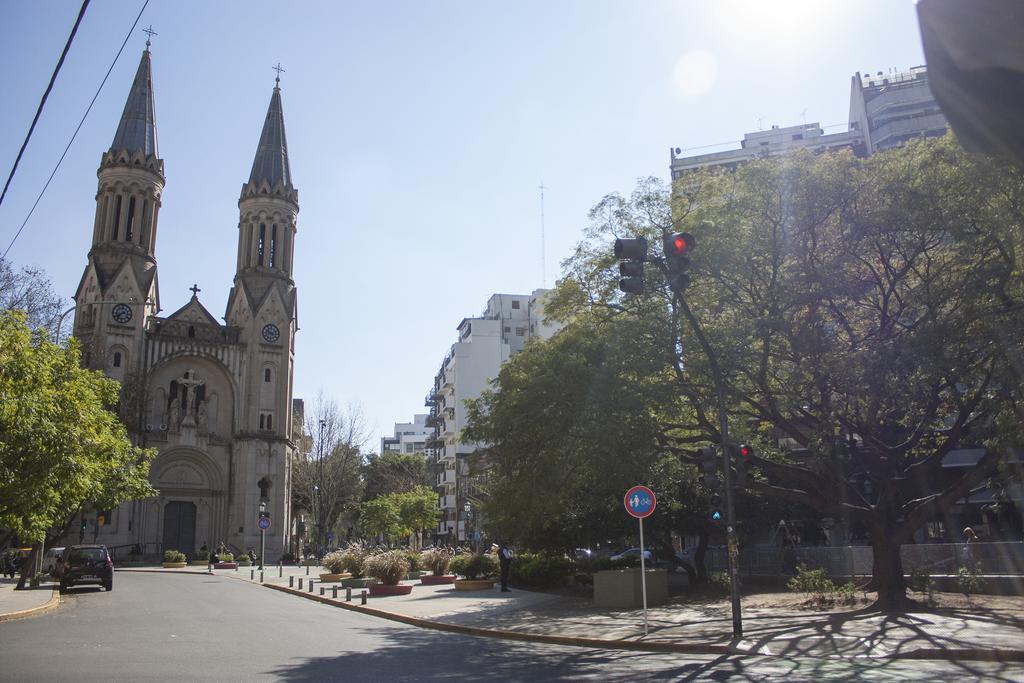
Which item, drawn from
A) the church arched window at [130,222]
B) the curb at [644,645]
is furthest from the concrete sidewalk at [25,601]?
the church arched window at [130,222]

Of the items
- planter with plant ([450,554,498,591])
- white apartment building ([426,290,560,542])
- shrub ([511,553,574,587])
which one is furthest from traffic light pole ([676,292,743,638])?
white apartment building ([426,290,560,542])

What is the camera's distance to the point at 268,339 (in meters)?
59.3

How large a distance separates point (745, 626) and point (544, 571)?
12.7 meters

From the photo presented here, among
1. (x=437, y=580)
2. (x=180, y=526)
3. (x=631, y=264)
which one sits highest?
(x=631, y=264)

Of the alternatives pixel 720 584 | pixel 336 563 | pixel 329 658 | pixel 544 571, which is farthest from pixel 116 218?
pixel 329 658

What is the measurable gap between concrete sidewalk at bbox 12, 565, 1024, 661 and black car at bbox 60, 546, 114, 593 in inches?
243

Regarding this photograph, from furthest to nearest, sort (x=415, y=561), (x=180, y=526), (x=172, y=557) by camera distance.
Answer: (x=180, y=526) < (x=172, y=557) < (x=415, y=561)

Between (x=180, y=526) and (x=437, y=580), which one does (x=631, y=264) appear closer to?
(x=437, y=580)

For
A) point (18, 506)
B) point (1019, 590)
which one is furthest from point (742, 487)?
point (18, 506)

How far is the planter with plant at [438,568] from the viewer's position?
30.2 meters

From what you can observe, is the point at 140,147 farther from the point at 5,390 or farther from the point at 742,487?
the point at 742,487

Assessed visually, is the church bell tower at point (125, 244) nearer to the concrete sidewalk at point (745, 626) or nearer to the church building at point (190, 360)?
the church building at point (190, 360)

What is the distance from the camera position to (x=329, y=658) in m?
11.6

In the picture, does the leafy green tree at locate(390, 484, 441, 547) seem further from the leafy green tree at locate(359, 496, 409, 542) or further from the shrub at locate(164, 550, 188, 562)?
the shrub at locate(164, 550, 188, 562)
